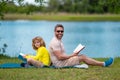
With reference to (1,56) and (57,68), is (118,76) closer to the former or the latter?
(57,68)

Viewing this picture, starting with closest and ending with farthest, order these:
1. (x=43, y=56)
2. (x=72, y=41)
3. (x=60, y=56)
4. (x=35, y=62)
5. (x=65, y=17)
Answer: (x=60, y=56) → (x=35, y=62) → (x=43, y=56) → (x=72, y=41) → (x=65, y=17)

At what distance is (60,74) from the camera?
9.20 m

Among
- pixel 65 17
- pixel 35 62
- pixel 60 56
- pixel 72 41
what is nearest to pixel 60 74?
pixel 60 56

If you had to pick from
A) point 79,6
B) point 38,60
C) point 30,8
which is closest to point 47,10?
point 79,6

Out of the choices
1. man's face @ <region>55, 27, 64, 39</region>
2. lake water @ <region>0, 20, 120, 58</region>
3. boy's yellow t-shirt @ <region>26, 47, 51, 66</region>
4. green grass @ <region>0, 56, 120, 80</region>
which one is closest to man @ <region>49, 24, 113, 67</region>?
man's face @ <region>55, 27, 64, 39</region>

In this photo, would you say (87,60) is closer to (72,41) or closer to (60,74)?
(60,74)

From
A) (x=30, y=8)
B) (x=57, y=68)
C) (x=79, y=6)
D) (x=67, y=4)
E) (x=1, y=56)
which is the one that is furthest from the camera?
(x=67, y=4)

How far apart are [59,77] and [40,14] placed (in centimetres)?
5953

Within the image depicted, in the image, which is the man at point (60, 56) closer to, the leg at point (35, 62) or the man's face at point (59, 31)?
the man's face at point (59, 31)

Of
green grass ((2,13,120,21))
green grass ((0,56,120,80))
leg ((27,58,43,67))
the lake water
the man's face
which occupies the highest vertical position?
the man's face

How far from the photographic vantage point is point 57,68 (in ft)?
32.8

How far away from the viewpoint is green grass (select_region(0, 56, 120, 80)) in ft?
29.1

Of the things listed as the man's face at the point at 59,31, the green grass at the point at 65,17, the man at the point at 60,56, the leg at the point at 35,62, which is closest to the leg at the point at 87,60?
the man at the point at 60,56

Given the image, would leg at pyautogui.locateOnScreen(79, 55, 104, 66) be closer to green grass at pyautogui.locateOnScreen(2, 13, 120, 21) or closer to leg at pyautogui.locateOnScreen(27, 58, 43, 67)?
leg at pyautogui.locateOnScreen(27, 58, 43, 67)
